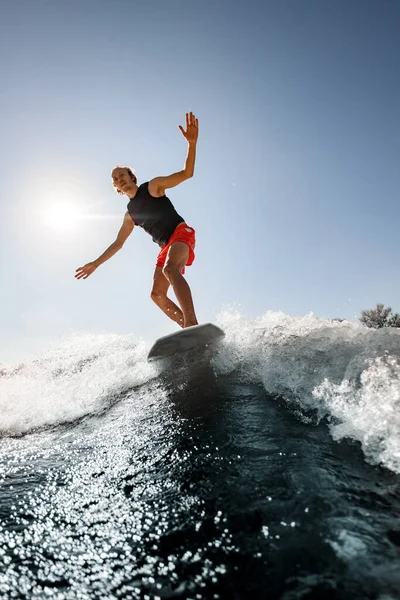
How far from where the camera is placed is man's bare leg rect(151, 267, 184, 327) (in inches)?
197

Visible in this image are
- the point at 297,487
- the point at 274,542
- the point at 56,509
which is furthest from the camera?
the point at 56,509

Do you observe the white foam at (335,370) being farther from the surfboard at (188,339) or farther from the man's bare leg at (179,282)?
the man's bare leg at (179,282)

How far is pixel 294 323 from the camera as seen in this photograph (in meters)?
3.61

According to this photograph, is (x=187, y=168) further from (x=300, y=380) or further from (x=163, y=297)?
(x=300, y=380)

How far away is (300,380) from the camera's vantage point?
96.3 inches

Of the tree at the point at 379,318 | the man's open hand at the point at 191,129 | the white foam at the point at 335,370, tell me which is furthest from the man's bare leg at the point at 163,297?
the tree at the point at 379,318

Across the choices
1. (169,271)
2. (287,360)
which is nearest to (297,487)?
(287,360)

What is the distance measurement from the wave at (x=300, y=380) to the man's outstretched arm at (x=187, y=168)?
1972mm

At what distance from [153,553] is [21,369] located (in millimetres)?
7270

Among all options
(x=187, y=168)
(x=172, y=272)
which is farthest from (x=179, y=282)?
(x=187, y=168)

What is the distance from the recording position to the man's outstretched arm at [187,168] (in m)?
3.95

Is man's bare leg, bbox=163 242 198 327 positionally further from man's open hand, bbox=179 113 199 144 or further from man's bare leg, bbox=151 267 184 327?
man's open hand, bbox=179 113 199 144

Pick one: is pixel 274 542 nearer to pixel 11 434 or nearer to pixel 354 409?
pixel 354 409

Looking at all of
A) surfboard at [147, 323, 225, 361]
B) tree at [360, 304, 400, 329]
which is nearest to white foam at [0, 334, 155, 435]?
surfboard at [147, 323, 225, 361]
